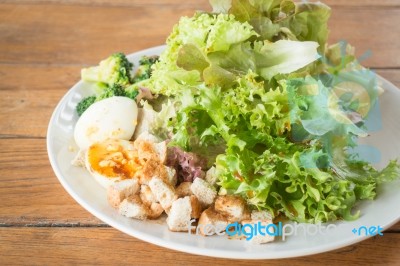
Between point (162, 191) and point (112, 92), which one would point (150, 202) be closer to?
point (162, 191)

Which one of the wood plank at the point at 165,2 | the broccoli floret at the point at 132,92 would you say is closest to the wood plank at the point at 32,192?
the broccoli floret at the point at 132,92

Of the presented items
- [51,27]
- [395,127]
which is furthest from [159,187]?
[51,27]

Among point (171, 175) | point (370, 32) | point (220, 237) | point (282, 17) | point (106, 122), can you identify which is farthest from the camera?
point (370, 32)

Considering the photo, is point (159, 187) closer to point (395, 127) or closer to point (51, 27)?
point (395, 127)

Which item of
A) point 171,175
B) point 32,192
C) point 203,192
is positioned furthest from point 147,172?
point 32,192

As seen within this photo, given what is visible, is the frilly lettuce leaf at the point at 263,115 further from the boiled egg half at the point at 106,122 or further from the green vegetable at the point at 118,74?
the green vegetable at the point at 118,74
